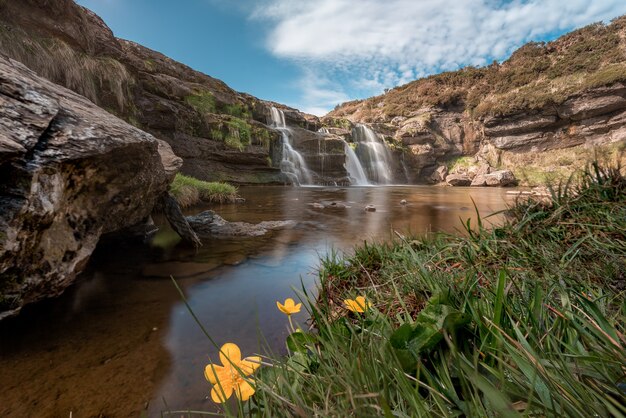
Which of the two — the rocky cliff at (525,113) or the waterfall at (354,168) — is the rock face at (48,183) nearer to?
the waterfall at (354,168)

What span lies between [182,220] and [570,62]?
124ft

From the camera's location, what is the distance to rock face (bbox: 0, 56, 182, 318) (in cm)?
168

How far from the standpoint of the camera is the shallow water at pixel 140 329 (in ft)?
4.37

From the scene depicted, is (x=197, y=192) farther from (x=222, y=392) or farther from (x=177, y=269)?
(x=222, y=392)

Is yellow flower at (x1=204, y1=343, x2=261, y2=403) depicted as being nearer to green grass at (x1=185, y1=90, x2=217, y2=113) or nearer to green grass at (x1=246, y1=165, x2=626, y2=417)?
green grass at (x1=246, y1=165, x2=626, y2=417)

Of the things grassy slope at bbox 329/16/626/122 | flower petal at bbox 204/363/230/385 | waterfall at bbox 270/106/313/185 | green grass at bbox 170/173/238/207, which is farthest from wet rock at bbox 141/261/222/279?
grassy slope at bbox 329/16/626/122

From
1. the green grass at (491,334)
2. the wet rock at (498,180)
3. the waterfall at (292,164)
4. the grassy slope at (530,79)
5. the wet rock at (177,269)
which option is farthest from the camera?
the grassy slope at (530,79)

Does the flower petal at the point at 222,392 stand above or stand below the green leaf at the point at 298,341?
above

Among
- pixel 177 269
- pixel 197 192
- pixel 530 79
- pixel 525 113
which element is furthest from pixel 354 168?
pixel 530 79

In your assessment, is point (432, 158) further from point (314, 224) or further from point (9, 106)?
point (9, 106)

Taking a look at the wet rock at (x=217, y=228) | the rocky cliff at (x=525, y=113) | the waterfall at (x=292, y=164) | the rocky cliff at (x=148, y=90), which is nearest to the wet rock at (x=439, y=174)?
the rocky cliff at (x=525, y=113)

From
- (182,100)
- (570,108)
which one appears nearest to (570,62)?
(570,108)

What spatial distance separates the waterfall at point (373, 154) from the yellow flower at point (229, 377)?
24724 millimetres

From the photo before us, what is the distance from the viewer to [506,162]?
2830 cm
